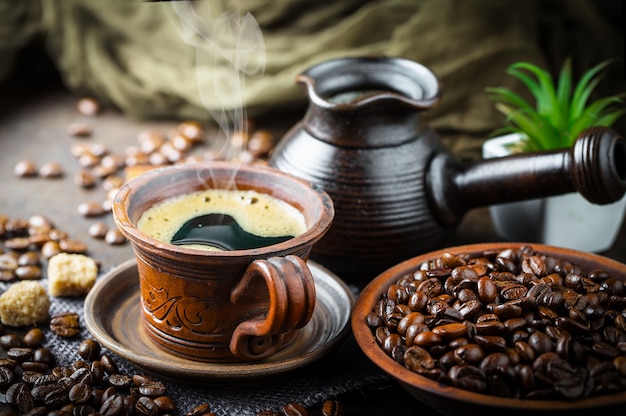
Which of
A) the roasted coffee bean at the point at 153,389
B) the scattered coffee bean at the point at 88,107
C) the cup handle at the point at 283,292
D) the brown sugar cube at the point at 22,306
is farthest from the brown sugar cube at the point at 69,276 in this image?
the scattered coffee bean at the point at 88,107

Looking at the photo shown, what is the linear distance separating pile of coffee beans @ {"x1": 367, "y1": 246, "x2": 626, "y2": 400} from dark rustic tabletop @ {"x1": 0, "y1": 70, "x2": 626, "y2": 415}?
0.52 feet

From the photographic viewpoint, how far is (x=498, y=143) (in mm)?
2145

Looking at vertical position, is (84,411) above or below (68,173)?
above

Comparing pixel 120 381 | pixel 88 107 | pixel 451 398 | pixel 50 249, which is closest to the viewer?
pixel 451 398

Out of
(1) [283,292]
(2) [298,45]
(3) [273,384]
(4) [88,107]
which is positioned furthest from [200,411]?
(4) [88,107]

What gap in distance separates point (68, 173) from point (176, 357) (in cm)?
111

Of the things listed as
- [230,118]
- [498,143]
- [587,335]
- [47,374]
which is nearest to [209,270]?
[47,374]

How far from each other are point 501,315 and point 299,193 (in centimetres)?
47

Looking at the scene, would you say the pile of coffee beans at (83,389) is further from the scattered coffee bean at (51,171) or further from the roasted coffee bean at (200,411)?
the scattered coffee bean at (51,171)

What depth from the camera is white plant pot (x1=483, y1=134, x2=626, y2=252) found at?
6.48 feet

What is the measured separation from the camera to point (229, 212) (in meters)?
1.62

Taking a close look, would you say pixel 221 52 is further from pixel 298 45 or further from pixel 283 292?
pixel 283 292

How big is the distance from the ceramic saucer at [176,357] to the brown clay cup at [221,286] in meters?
0.03

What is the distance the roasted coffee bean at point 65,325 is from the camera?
1628 millimetres
